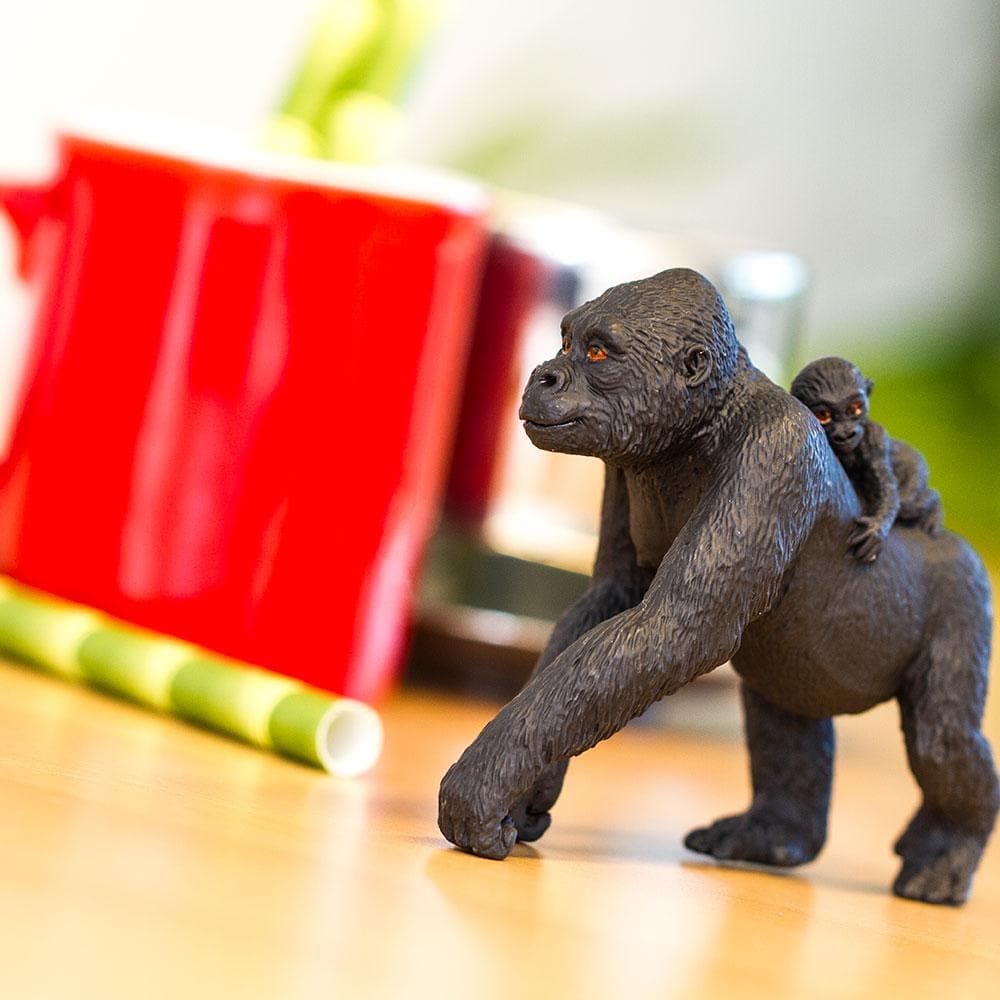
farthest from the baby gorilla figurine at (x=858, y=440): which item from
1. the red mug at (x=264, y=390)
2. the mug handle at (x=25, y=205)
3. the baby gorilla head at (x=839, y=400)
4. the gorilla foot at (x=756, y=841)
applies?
the mug handle at (x=25, y=205)

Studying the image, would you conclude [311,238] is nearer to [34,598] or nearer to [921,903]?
[34,598]

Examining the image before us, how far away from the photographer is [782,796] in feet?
1.89

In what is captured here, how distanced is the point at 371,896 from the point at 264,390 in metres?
0.36

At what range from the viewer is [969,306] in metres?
1.50

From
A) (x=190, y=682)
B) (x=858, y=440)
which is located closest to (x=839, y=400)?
(x=858, y=440)

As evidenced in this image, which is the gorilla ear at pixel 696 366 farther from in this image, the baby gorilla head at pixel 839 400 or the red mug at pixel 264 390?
the red mug at pixel 264 390

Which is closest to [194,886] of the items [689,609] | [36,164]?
[689,609]

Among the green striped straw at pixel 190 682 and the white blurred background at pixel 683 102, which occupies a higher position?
the white blurred background at pixel 683 102

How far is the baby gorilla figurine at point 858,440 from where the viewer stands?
0.51 m

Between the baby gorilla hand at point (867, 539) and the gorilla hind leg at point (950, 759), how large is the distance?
5 centimetres

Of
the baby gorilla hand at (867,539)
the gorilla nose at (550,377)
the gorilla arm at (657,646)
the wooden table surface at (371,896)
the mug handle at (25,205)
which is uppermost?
the mug handle at (25,205)

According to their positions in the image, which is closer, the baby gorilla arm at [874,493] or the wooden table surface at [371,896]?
the wooden table surface at [371,896]

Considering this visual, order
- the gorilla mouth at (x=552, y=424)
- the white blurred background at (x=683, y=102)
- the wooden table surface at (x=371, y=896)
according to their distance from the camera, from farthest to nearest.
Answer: the white blurred background at (x=683, y=102) → the gorilla mouth at (x=552, y=424) → the wooden table surface at (x=371, y=896)

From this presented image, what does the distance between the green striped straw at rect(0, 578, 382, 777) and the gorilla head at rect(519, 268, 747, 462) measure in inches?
7.5
